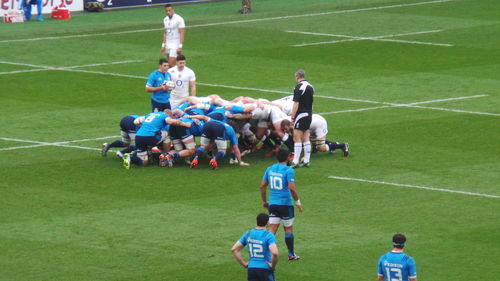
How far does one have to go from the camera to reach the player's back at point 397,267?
51.7 ft

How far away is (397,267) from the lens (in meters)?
15.8

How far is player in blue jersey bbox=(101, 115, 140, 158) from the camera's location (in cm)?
2681

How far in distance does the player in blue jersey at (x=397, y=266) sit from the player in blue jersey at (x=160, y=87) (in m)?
13.0

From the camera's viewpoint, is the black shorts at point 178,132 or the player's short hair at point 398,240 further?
the black shorts at point 178,132

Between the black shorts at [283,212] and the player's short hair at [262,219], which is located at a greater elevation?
the player's short hair at [262,219]

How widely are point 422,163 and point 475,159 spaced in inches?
51.9

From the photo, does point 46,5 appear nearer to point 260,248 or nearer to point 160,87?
point 160,87

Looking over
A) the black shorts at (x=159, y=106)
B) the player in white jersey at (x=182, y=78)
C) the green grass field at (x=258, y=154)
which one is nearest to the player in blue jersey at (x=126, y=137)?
the green grass field at (x=258, y=154)

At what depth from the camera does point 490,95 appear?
34.4 m

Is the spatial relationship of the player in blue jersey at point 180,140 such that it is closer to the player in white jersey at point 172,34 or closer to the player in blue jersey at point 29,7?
the player in white jersey at point 172,34

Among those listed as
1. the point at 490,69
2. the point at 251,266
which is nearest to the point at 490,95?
the point at 490,69

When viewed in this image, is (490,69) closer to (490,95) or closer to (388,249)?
(490,95)

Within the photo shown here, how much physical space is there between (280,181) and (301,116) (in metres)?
6.71

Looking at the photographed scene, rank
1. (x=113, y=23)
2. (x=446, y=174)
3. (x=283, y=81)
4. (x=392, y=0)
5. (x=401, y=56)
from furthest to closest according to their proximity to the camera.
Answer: (x=392, y=0)
(x=113, y=23)
(x=401, y=56)
(x=283, y=81)
(x=446, y=174)
